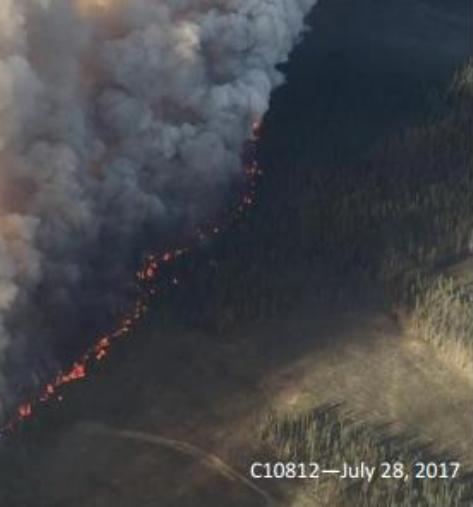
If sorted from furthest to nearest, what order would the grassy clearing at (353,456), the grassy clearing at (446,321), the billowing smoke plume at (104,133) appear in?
the grassy clearing at (446,321), the billowing smoke plume at (104,133), the grassy clearing at (353,456)

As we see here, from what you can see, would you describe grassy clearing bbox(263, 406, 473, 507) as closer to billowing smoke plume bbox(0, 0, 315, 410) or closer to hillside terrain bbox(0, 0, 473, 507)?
hillside terrain bbox(0, 0, 473, 507)

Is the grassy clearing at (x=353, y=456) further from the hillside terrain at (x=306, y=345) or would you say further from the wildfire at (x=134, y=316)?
the wildfire at (x=134, y=316)

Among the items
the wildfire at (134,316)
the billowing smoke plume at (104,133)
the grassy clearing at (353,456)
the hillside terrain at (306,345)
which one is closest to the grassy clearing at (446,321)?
the hillside terrain at (306,345)

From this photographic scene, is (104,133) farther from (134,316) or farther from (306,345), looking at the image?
(306,345)

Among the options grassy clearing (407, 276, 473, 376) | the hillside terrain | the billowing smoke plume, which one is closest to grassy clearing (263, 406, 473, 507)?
the hillside terrain

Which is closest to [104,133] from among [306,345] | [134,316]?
[134,316]

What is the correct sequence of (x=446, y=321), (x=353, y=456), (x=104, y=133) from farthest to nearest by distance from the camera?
(x=104, y=133) → (x=446, y=321) → (x=353, y=456)
